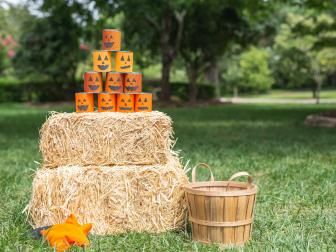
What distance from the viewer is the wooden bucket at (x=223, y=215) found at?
4.34 m

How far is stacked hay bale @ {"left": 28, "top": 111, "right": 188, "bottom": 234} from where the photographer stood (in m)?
4.79

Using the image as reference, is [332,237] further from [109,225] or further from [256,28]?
[256,28]

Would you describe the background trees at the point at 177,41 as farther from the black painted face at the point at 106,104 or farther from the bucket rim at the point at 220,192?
the bucket rim at the point at 220,192

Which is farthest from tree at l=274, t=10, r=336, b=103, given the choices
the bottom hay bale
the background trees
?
the bottom hay bale

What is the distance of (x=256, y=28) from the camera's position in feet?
107

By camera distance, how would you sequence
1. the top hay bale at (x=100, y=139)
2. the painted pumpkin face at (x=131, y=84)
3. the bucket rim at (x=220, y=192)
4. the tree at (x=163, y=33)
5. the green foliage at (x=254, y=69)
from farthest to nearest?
the green foliage at (x=254, y=69) → the tree at (x=163, y=33) → the painted pumpkin face at (x=131, y=84) → the top hay bale at (x=100, y=139) → the bucket rim at (x=220, y=192)

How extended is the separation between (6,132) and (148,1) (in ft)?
17.5

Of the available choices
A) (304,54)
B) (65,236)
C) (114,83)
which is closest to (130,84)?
(114,83)

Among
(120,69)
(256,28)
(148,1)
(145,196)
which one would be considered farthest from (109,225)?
(256,28)

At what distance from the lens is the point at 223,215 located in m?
4.38

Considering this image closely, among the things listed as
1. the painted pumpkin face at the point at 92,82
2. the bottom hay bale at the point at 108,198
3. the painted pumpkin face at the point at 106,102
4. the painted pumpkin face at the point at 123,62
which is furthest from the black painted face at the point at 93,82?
the bottom hay bale at the point at 108,198

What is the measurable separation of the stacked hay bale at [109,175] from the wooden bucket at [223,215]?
17.5 inches

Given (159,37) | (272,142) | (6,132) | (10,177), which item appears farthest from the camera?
(159,37)

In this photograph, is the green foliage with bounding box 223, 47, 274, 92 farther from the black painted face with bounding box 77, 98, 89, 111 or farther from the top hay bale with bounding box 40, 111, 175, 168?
the top hay bale with bounding box 40, 111, 175, 168
